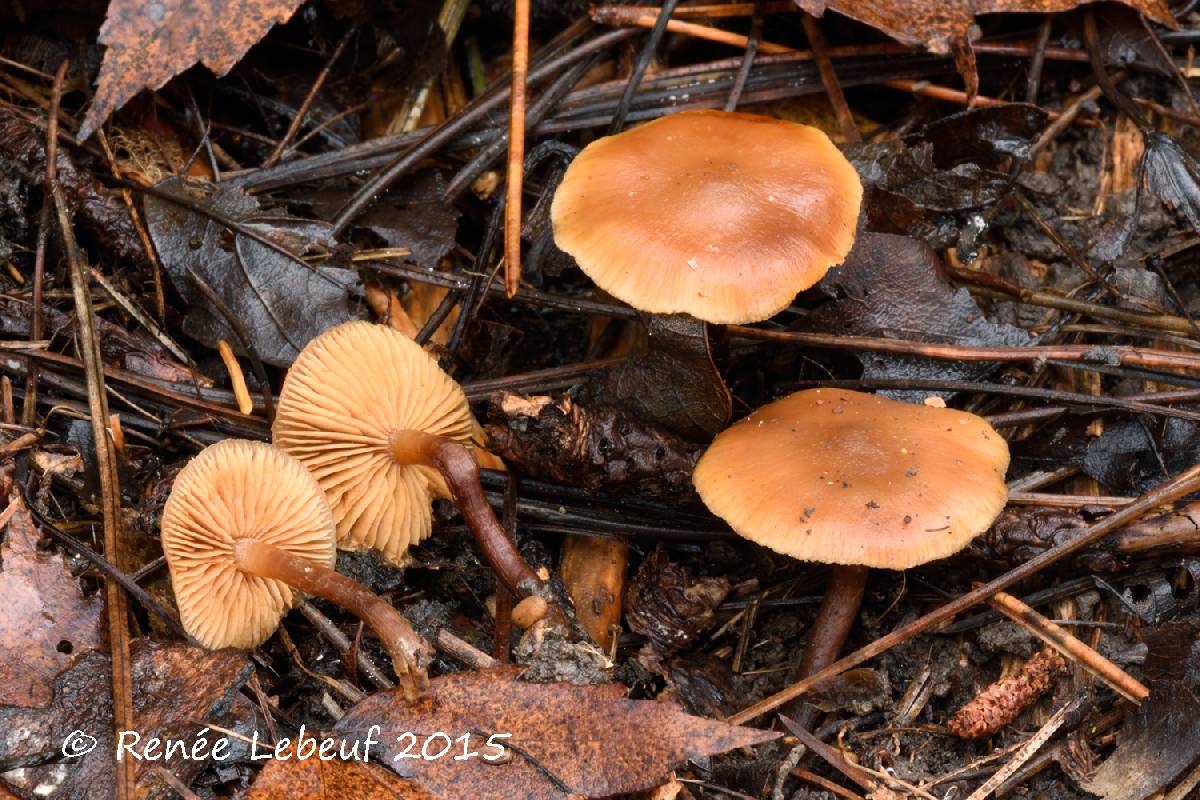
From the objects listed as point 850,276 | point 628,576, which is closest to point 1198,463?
point 850,276

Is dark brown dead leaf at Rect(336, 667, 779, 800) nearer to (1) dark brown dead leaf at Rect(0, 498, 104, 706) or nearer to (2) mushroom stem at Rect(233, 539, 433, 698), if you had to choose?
(2) mushroom stem at Rect(233, 539, 433, 698)

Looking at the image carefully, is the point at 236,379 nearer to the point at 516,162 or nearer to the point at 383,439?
the point at 383,439

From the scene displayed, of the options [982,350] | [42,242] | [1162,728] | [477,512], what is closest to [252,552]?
[477,512]

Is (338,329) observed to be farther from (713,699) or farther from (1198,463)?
(1198,463)

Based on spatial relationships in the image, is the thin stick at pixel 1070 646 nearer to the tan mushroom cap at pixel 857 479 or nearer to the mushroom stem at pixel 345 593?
the tan mushroom cap at pixel 857 479

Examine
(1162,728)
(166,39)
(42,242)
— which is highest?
(166,39)

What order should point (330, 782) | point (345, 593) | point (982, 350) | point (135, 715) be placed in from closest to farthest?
point (330, 782)
point (135, 715)
point (345, 593)
point (982, 350)

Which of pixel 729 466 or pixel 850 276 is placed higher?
pixel 850 276
